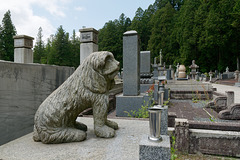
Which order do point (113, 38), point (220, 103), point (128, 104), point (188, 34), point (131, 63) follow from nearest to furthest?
point (128, 104), point (131, 63), point (220, 103), point (188, 34), point (113, 38)

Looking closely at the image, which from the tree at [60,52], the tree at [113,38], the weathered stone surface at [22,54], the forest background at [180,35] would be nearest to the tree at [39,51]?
the forest background at [180,35]

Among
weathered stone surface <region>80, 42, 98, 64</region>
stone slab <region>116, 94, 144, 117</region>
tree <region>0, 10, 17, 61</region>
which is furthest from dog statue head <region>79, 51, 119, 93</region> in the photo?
tree <region>0, 10, 17, 61</region>

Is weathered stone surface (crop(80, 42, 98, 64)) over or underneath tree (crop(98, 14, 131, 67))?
underneath

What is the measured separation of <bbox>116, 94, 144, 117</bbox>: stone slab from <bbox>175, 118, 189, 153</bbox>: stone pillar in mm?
2244

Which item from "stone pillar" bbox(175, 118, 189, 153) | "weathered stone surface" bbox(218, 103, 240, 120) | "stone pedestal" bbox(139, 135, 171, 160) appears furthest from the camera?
"weathered stone surface" bbox(218, 103, 240, 120)

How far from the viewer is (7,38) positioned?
32.1m

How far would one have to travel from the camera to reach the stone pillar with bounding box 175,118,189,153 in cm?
282

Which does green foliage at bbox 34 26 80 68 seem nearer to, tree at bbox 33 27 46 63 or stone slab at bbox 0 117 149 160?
tree at bbox 33 27 46 63

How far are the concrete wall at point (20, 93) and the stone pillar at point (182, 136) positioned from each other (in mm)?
2580

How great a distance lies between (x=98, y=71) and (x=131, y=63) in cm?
321

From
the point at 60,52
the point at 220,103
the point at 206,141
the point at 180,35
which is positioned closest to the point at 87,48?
the point at 206,141

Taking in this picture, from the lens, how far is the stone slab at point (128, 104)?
16.7 feet

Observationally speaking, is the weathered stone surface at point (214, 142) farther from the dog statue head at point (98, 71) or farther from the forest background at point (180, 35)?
the forest background at point (180, 35)

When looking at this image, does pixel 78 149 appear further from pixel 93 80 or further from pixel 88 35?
pixel 88 35
